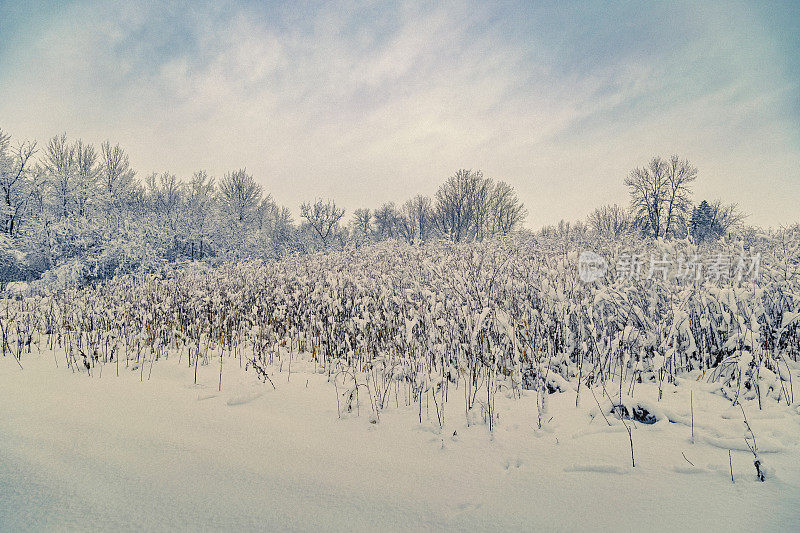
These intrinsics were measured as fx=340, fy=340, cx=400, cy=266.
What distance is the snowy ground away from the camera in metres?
1.52

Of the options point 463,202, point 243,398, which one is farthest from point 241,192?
point 243,398

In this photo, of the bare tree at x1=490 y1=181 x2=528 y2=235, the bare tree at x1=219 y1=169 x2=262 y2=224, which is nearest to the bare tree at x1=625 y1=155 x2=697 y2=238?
the bare tree at x1=490 y1=181 x2=528 y2=235

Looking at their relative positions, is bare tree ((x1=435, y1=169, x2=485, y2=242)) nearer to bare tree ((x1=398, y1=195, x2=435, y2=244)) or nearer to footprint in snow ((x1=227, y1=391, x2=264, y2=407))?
bare tree ((x1=398, y1=195, x2=435, y2=244))

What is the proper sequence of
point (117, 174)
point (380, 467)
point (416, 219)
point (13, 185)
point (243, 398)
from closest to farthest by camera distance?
point (380, 467) → point (243, 398) → point (13, 185) → point (117, 174) → point (416, 219)

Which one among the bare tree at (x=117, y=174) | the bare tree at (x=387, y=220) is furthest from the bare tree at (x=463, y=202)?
the bare tree at (x=117, y=174)

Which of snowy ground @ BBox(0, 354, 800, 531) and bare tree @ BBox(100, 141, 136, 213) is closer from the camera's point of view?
snowy ground @ BBox(0, 354, 800, 531)

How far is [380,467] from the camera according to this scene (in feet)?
6.47

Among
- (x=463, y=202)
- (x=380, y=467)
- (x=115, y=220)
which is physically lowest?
(x=380, y=467)

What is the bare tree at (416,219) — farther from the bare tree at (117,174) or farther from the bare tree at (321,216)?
the bare tree at (117,174)

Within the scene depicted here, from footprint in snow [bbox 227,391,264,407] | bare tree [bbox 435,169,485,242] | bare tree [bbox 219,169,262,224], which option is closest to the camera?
footprint in snow [bbox 227,391,264,407]

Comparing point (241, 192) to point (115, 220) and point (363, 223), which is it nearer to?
point (115, 220)

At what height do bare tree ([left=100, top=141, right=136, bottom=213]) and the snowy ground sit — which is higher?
bare tree ([left=100, top=141, right=136, bottom=213])

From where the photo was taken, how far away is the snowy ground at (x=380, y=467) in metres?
1.52

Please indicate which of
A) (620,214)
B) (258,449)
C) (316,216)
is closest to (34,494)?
(258,449)
